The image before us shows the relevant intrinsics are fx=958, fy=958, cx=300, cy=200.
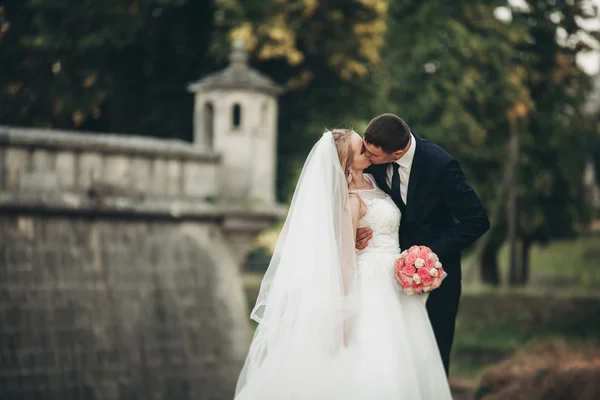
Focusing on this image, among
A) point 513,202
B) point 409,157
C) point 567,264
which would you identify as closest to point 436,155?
point 409,157

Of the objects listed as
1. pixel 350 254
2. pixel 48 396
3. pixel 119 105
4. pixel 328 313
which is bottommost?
pixel 48 396

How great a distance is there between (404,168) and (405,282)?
75cm

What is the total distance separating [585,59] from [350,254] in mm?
15061

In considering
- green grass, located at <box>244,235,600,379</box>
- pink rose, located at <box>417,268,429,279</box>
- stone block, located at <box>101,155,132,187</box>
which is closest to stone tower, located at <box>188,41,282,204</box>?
stone block, located at <box>101,155,132,187</box>

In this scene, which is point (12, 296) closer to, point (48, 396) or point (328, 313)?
point (48, 396)

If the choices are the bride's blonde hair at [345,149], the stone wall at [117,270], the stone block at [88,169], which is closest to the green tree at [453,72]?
the stone wall at [117,270]

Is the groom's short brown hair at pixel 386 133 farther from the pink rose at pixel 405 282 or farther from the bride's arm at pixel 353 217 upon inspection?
the pink rose at pixel 405 282

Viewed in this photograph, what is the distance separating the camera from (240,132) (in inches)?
506

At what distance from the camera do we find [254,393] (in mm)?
5531

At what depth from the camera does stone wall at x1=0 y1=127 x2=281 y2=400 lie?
10.5 meters

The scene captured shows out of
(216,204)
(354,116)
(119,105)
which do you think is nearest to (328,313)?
(216,204)

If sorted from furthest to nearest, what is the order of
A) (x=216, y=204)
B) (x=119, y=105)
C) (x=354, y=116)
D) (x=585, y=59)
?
(x=585, y=59) < (x=354, y=116) < (x=119, y=105) < (x=216, y=204)

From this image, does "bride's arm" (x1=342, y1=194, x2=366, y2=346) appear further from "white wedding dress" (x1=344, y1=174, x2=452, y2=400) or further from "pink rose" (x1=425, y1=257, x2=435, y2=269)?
"pink rose" (x1=425, y1=257, x2=435, y2=269)

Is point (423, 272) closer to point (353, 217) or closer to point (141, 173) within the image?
point (353, 217)
